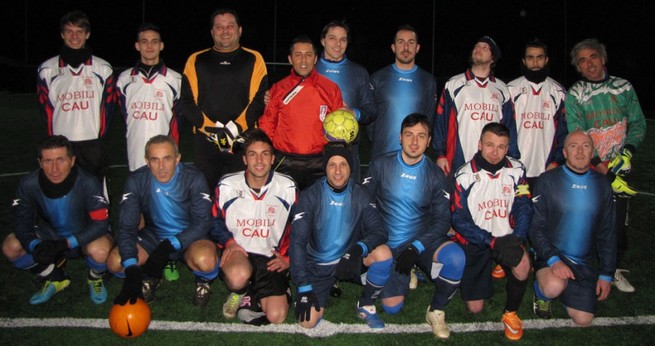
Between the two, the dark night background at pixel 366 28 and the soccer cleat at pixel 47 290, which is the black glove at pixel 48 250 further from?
the dark night background at pixel 366 28

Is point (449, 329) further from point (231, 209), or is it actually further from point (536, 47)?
point (536, 47)

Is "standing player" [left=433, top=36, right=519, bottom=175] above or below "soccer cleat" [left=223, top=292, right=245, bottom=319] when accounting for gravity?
above

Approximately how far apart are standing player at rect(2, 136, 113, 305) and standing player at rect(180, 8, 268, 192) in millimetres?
1046

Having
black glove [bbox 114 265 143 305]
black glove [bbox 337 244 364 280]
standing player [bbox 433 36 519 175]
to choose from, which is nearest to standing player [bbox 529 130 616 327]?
standing player [bbox 433 36 519 175]

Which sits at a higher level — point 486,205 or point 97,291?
point 486,205

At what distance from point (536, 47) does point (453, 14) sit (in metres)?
18.7

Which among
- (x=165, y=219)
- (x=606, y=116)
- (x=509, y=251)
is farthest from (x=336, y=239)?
(x=606, y=116)

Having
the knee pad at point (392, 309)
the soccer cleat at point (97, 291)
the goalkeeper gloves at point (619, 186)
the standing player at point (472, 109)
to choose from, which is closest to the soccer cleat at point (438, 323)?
the knee pad at point (392, 309)

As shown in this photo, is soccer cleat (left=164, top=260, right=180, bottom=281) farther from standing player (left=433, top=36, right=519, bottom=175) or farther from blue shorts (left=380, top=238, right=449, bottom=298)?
standing player (left=433, top=36, right=519, bottom=175)

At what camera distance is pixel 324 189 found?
166 inches

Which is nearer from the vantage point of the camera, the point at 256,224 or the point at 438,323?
the point at 438,323

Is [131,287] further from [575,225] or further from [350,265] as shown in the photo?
[575,225]

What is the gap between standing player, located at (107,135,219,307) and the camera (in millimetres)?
4176

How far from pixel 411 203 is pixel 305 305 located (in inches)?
47.4
